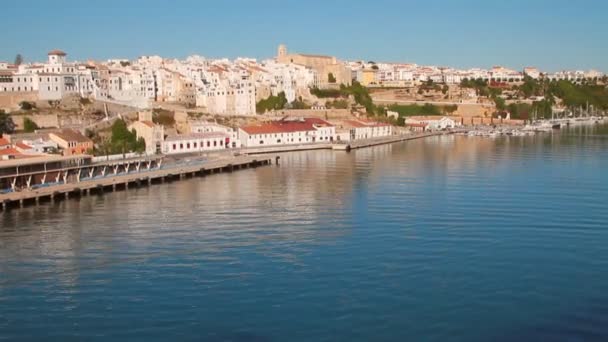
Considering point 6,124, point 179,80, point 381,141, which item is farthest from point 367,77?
point 6,124

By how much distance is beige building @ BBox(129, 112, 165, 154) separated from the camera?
28378mm

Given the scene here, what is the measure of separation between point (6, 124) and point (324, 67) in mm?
30938

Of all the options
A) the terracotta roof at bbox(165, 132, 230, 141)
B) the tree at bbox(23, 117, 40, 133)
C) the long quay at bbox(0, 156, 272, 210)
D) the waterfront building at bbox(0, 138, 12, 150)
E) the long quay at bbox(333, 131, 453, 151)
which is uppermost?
the tree at bbox(23, 117, 40, 133)

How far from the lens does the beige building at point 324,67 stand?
53281mm

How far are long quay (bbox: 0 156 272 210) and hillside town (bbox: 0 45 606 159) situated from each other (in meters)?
2.66

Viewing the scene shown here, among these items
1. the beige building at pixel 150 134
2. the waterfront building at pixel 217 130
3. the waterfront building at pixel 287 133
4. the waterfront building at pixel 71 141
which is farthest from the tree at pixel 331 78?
the waterfront building at pixel 71 141

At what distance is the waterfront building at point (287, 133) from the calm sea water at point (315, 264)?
13.1 metres

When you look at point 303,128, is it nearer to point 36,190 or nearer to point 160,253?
point 36,190

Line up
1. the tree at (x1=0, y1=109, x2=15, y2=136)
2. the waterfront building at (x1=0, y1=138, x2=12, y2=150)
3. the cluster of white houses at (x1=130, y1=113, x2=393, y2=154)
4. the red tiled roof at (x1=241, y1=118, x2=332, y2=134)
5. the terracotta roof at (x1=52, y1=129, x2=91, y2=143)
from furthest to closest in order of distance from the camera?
the red tiled roof at (x1=241, y1=118, x2=332, y2=134) → the cluster of white houses at (x1=130, y1=113, x2=393, y2=154) → the tree at (x1=0, y1=109, x2=15, y2=136) → the terracotta roof at (x1=52, y1=129, x2=91, y2=143) → the waterfront building at (x1=0, y1=138, x2=12, y2=150)

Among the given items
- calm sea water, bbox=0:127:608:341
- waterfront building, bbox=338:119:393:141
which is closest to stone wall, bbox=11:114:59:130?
calm sea water, bbox=0:127:608:341

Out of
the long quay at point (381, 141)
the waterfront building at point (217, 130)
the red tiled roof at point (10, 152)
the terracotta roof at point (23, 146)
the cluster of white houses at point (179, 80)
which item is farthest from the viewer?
the long quay at point (381, 141)

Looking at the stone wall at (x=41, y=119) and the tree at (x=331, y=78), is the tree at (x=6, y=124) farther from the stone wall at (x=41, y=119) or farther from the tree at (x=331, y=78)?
the tree at (x=331, y=78)

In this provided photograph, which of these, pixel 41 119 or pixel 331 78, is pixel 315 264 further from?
pixel 331 78

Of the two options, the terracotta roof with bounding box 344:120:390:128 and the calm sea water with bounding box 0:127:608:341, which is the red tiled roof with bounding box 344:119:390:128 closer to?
the terracotta roof with bounding box 344:120:390:128
